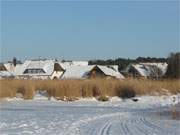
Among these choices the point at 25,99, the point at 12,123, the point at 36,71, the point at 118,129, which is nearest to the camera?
the point at 118,129

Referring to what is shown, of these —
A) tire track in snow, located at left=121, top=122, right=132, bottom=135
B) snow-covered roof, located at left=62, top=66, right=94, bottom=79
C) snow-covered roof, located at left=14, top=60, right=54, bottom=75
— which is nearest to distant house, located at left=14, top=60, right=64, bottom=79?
snow-covered roof, located at left=14, top=60, right=54, bottom=75

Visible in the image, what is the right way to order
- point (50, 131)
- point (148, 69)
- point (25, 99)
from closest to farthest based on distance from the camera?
1. point (50, 131)
2. point (25, 99)
3. point (148, 69)

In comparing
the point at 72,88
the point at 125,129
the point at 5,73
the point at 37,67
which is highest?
the point at 37,67

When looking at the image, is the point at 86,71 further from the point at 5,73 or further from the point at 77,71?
the point at 5,73

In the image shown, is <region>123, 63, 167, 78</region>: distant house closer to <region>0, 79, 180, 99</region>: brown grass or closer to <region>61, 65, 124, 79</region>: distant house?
<region>61, 65, 124, 79</region>: distant house

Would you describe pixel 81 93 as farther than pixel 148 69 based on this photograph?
No

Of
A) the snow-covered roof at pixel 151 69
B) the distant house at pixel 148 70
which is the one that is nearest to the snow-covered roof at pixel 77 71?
the distant house at pixel 148 70

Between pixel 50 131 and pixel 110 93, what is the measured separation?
732 inches

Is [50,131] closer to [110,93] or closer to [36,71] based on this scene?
[110,93]

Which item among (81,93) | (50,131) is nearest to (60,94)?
(81,93)

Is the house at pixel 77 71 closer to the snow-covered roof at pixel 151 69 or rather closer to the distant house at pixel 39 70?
the distant house at pixel 39 70

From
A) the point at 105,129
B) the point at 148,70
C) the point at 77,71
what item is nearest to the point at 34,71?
the point at 77,71

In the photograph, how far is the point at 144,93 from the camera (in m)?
32.8

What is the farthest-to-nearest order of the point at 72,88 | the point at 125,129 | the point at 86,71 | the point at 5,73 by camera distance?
the point at 5,73 → the point at 86,71 → the point at 72,88 → the point at 125,129
